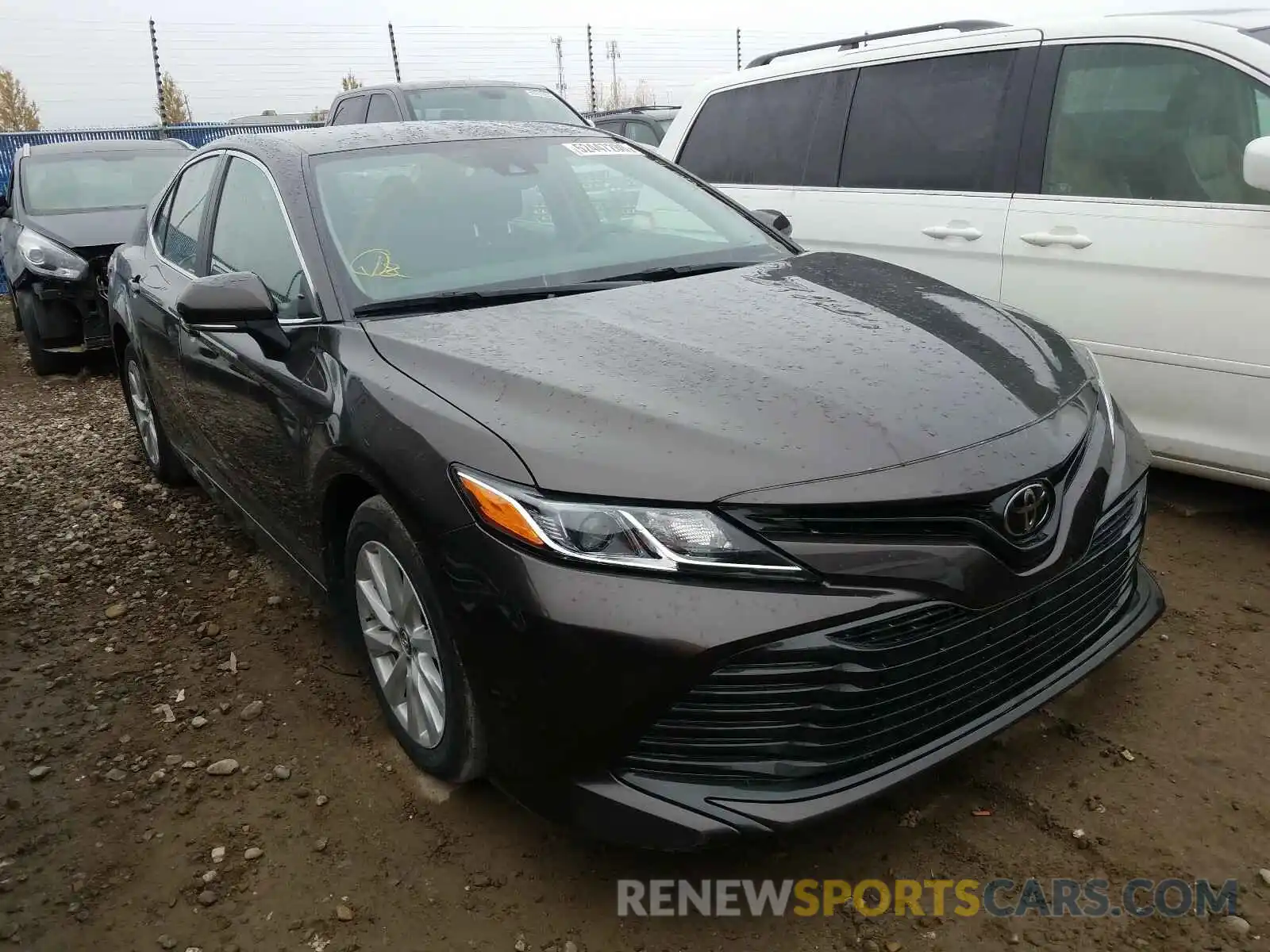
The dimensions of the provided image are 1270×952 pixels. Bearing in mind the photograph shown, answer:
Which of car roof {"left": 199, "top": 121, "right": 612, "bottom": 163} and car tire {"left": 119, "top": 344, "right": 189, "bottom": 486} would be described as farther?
car tire {"left": 119, "top": 344, "right": 189, "bottom": 486}

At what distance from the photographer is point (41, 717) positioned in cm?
310

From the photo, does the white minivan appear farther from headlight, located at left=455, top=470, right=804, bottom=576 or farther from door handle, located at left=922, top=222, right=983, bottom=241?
headlight, located at left=455, top=470, right=804, bottom=576

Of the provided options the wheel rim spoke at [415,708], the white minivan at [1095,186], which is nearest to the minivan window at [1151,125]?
the white minivan at [1095,186]

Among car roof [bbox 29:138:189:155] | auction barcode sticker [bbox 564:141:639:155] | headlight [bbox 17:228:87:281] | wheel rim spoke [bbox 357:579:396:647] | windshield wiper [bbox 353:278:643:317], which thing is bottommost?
wheel rim spoke [bbox 357:579:396:647]

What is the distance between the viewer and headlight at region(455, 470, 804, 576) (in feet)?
6.19

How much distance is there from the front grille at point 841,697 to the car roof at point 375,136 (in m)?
2.15

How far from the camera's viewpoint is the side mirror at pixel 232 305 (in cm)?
270

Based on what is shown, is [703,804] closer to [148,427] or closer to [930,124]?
[930,124]

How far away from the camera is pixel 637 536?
75.4 inches

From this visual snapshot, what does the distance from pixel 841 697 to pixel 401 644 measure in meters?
1.13

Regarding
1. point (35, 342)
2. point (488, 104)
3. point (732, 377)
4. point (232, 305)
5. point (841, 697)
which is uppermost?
point (488, 104)

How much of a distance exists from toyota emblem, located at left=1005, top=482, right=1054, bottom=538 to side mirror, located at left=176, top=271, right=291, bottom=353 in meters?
1.87

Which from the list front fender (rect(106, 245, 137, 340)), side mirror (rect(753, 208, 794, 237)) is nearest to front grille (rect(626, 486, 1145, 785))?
side mirror (rect(753, 208, 794, 237))

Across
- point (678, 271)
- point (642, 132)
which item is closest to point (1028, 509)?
point (678, 271)
